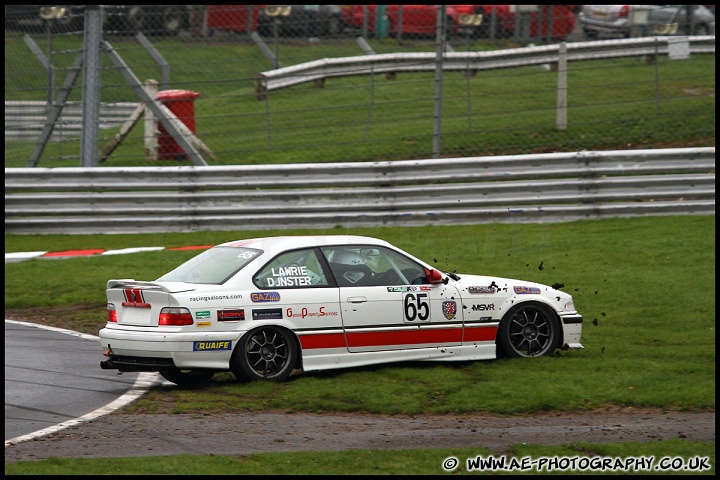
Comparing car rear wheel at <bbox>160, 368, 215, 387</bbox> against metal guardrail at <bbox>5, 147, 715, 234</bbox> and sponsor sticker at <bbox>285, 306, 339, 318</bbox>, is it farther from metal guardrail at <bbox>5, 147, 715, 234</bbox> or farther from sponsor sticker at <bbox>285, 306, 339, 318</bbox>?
metal guardrail at <bbox>5, 147, 715, 234</bbox>

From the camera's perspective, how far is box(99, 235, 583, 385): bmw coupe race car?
325 inches

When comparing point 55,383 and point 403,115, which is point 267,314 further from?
point 403,115

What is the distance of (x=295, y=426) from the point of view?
23.5 ft

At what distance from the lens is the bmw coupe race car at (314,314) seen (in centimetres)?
826

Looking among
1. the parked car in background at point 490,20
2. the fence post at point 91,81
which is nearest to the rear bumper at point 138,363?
the fence post at point 91,81

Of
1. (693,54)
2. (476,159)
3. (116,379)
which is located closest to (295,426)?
(116,379)

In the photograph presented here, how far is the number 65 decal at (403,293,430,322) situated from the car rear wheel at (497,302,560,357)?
0.73 m

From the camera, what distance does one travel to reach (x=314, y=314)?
28.3 feet

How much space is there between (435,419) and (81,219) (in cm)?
985

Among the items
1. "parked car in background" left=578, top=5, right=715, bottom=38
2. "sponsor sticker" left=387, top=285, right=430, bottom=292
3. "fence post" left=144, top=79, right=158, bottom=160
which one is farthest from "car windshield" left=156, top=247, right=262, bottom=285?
"parked car in background" left=578, top=5, right=715, bottom=38

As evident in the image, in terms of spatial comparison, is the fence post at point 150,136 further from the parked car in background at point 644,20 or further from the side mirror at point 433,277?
the side mirror at point 433,277

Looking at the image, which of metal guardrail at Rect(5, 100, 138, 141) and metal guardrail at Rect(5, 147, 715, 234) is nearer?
metal guardrail at Rect(5, 147, 715, 234)

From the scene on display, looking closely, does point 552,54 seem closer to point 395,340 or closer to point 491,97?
point 491,97

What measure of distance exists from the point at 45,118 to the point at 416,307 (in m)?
9.70
